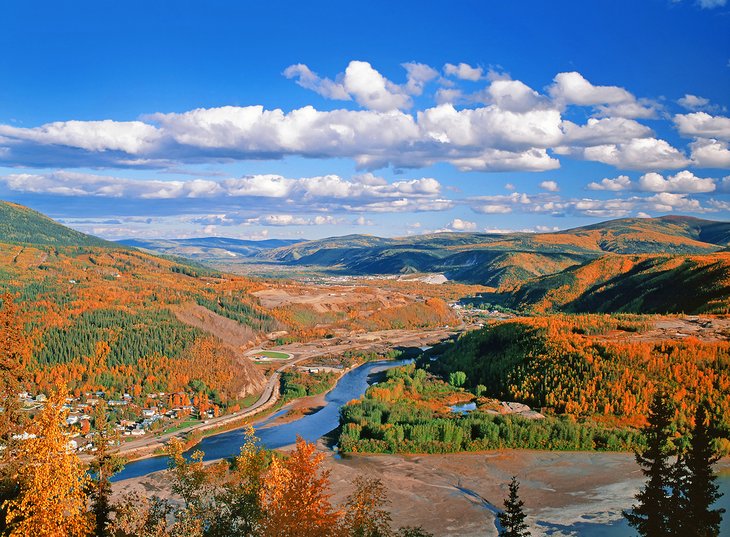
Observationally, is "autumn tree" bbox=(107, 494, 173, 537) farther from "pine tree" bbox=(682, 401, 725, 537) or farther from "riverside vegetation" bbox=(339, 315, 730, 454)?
"riverside vegetation" bbox=(339, 315, 730, 454)

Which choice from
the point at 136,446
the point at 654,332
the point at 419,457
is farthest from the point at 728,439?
the point at 136,446

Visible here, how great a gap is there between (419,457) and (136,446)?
54.8 metres

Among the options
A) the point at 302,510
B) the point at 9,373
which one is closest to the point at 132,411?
the point at 9,373

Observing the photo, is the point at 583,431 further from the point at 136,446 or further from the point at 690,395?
the point at 136,446

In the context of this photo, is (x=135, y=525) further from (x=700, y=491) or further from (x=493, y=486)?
(x=493, y=486)

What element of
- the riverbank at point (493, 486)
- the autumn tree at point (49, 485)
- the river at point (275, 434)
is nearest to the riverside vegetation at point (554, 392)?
the riverbank at point (493, 486)

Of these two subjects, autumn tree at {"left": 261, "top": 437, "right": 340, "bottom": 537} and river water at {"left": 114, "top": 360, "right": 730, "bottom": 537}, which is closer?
autumn tree at {"left": 261, "top": 437, "right": 340, "bottom": 537}

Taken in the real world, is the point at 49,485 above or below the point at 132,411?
above

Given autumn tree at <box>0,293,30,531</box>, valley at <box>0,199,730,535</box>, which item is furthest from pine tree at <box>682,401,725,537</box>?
autumn tree at <box>0,293,30,531</box>

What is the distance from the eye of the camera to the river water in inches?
2788

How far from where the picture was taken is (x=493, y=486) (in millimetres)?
86688

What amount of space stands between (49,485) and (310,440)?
93.0m

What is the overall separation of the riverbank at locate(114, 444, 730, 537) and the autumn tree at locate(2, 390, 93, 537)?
2138 inches

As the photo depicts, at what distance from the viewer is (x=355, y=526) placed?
108 feet
